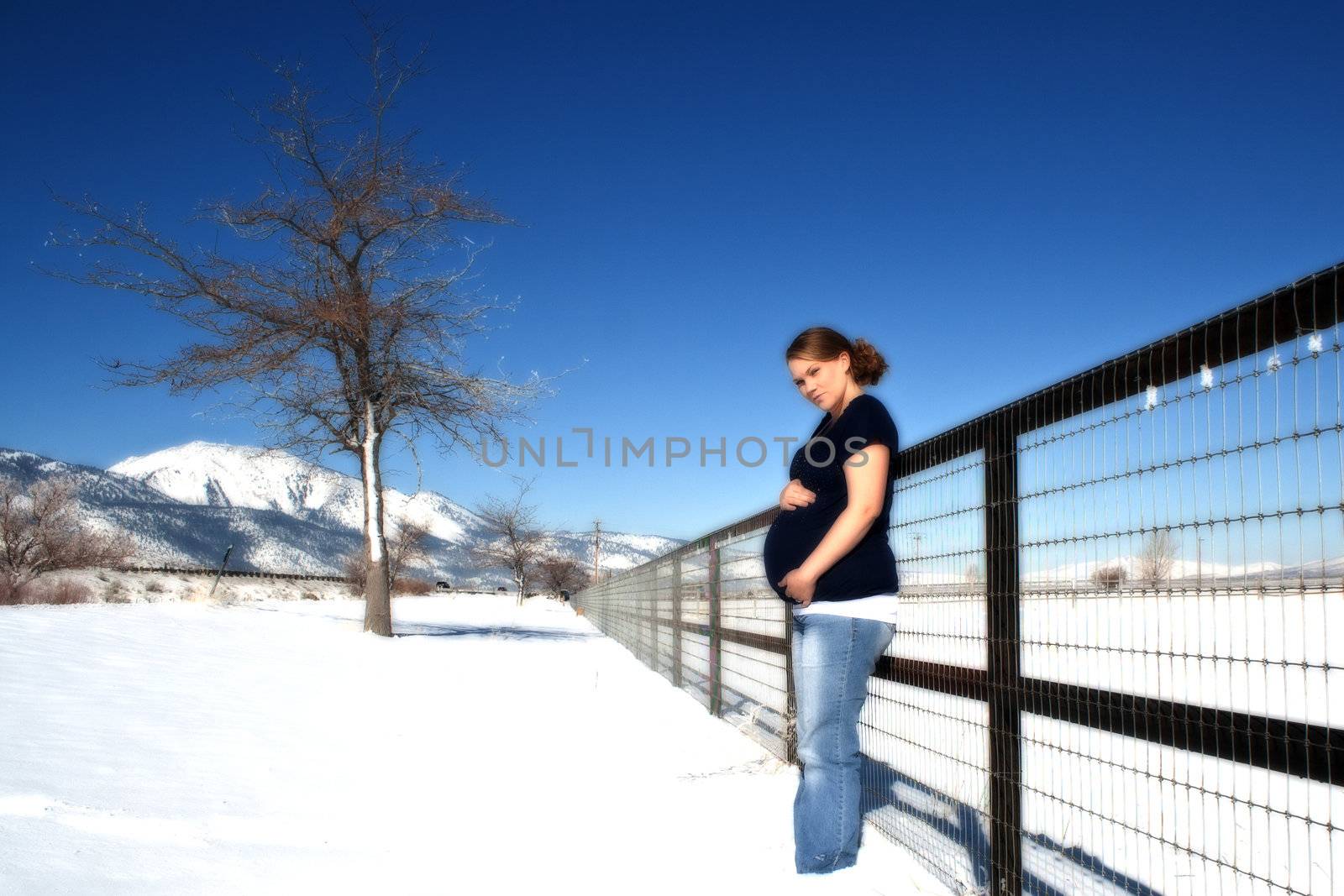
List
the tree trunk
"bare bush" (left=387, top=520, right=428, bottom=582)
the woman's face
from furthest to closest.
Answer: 1. "bare bush" (left=387, top=520, right=428, bottom=582)
2. the tree trunk
3. the woman's face

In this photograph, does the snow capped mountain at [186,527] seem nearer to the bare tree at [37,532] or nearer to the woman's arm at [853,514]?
the bare tree at [37,532]

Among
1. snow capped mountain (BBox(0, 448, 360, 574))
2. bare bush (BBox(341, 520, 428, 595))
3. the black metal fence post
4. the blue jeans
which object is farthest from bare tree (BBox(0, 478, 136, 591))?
snow capped mountain (BBox(0, 448, 360, 574))

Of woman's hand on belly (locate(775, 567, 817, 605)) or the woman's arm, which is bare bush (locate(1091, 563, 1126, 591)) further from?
woman's hand on belly (locate(775, 567, 817, 605))

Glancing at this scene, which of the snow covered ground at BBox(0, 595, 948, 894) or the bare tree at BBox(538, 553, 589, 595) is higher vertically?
the snow covered ground at BBox(0, 595, 948, 894)

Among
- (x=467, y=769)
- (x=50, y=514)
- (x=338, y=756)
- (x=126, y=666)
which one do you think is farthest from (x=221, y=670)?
(x=50, y=514)

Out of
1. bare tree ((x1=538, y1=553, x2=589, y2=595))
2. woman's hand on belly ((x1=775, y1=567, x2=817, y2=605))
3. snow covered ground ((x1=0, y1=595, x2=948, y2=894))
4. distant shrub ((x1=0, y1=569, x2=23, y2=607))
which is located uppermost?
woman's hand on belly ((x1=775, y1=567, x2=817, y2=605))

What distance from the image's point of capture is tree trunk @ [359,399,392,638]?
16094 mm

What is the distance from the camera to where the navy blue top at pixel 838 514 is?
2791 mm

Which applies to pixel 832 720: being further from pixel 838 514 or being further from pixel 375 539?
pixel 375 539

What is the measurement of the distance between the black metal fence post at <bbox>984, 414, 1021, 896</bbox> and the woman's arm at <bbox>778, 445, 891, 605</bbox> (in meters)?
0.34

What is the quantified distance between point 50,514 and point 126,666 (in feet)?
99.1

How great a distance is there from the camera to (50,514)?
32.6 meters

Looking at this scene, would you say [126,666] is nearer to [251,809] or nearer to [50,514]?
[251,809]

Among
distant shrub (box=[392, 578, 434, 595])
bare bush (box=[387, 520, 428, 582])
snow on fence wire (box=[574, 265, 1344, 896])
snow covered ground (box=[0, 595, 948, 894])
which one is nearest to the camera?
snow on fence wire (box=[574, 265, 1344, 896])
